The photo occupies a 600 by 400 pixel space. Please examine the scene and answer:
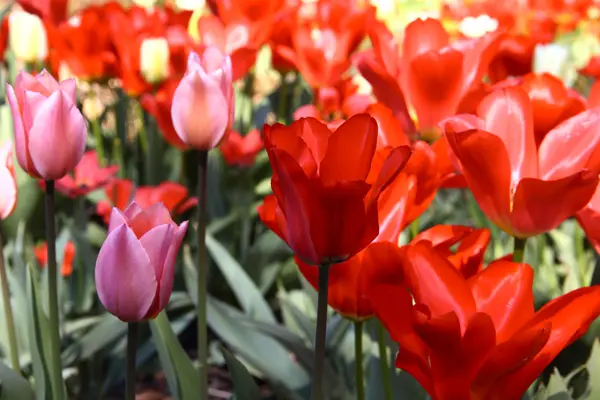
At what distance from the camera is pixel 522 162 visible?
0.68 metres

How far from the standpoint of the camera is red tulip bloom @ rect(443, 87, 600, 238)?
0.63 metres

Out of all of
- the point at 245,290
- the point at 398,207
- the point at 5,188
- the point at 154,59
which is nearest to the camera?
the point at 398,207

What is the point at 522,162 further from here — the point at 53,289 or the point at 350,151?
the point at 53,289

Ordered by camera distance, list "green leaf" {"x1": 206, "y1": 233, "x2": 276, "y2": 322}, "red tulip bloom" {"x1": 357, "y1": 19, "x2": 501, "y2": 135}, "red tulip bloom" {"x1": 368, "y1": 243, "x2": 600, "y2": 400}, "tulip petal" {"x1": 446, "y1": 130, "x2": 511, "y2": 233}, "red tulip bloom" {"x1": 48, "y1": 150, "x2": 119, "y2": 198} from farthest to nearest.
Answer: "red tulip bloom" {"x1": 48, "y1": 150, "x2": 119, "y2": 198}
"green leaf" {"x1": 206, "y1": 233, "x2": 276, "y2": 322}
"red tulip bloom" {"x1": 357, "y1": 19, "x2": 501, "y2": 135}
"tulip petal" {"x1": 446, "y1": 130, "x2": 511, "y2": 233}
"red tulip bloom" {"x1": 368, "y1": 243, "x2": 600, "y2": 400}

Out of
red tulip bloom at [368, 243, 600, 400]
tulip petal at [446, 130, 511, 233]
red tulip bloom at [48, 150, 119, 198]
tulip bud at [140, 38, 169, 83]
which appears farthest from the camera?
tulip bud at [140, 38, 169, 83]

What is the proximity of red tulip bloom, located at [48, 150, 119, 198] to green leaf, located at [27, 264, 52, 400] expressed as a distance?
1.53ft

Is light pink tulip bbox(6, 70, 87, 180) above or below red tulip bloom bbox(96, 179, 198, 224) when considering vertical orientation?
above

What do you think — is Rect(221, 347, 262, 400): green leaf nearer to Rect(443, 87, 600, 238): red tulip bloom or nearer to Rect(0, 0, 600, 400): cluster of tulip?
Rect(0, 0, 600, 400): cluster of tulip

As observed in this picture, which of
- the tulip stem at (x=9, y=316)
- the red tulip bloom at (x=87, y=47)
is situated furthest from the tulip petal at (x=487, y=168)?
the red tulip bloom at (x=87, y=47)

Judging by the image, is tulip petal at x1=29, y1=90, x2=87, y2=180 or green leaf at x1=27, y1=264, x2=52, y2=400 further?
green leaf at x1=27, y1=264, x2=52, y2=400

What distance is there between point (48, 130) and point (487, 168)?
374 mm

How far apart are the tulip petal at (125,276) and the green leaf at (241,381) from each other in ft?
0.81

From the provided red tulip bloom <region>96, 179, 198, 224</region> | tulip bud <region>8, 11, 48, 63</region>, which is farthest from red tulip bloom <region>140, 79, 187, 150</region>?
tulip bud <region>8, 11, 48, 63</region>

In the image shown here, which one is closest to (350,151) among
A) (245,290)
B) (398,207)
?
(398,207)
